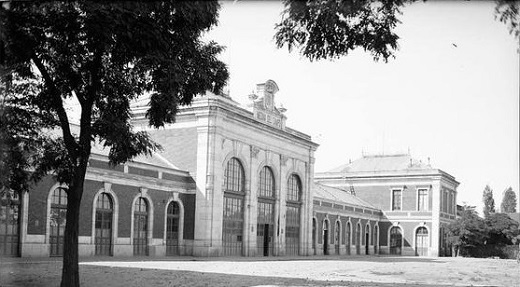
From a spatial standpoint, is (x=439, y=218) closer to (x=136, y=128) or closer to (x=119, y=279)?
(x=136, y=128)

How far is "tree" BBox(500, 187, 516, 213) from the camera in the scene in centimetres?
10288

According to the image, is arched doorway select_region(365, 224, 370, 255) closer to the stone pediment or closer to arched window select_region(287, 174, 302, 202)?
arched window select_region(287, 174, 302, 202)

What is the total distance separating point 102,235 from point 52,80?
17143 millimetres

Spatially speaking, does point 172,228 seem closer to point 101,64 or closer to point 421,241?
point 101,64

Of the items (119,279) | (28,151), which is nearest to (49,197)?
(119,279)

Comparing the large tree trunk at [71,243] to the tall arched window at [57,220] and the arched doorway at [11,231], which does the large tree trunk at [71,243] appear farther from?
the tall arched window at [57,220]

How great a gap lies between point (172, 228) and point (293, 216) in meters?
13.0

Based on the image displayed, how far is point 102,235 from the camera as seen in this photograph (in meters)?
30.2

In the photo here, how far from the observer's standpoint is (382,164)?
69.8 meters

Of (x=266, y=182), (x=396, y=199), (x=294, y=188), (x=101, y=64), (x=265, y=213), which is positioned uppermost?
(x=101, y=64)

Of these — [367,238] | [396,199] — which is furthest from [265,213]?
[396,199]

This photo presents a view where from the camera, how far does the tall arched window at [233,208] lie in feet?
123

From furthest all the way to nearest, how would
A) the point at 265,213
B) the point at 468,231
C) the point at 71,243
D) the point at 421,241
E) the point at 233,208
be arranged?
the point at 421,241
the point at 468,231
the point at 265,213
the point at 233,208
the point at 71,243

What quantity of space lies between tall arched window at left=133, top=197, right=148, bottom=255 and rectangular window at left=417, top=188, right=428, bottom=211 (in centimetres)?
3788
